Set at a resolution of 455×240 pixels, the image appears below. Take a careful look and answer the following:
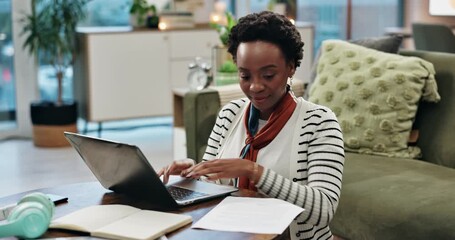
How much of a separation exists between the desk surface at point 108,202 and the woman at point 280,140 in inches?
3.5

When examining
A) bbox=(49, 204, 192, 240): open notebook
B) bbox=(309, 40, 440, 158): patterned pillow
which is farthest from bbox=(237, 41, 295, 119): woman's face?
bbox=(309, 40, 440, 158): patterned pillow

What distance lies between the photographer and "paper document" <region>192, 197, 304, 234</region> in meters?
1.61

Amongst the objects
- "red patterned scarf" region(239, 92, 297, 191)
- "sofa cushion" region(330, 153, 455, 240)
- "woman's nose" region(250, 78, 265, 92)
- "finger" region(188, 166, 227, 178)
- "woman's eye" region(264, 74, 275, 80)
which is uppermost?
"woman's eye" region(264, 74, 275, 80)

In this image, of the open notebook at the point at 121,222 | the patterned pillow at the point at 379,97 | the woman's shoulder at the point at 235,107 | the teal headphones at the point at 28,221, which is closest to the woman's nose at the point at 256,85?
the woman's shoulder at the point at 235,107

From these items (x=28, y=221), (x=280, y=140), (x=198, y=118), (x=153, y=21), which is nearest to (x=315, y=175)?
(x=280, y=140)

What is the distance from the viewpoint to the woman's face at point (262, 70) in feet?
6.28

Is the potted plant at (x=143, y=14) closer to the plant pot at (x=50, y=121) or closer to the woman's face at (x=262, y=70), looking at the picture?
the plant pot at (x=50, y=121)

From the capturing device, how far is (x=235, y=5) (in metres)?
6.68

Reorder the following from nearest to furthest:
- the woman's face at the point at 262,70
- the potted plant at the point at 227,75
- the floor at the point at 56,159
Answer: the woman's face at the point at 262,70 < the potted plant at the point at 227,75 < the floor at the point at 56,159

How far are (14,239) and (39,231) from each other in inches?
2.1

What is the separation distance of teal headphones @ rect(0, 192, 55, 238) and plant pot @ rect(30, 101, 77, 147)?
150 inches

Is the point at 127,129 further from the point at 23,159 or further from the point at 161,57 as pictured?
the point at 23,159

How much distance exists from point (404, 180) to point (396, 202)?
0.22 meters

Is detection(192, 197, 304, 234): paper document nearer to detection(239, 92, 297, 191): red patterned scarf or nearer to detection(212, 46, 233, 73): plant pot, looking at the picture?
detection(239, 92, 297, 191): red patterned scarf
